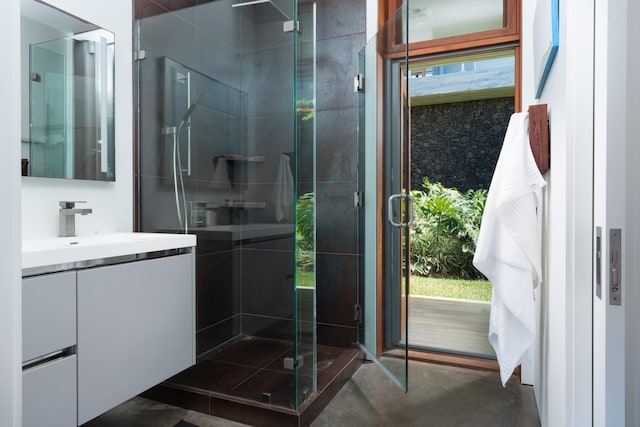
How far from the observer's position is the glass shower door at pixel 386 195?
2162 mm

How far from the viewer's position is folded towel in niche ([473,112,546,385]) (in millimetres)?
1667

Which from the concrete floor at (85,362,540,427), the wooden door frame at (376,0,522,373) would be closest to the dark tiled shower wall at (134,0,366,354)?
the wooden door frame at (376,0,522,373)

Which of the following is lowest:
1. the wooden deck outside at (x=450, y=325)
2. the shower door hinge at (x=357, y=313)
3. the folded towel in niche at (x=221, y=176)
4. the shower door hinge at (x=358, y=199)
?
the wooden deck outside at (x=450, y=325)

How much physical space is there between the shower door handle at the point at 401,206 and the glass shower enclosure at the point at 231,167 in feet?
1.62

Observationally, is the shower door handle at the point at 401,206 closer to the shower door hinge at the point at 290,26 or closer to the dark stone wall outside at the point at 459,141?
the shower door hinge at the point at 290,26

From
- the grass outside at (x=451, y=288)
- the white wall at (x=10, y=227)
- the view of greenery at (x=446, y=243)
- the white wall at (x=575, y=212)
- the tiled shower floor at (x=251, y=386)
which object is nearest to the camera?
the white wall at (x=10, y=227)

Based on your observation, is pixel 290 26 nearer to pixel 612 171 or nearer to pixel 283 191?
pixel 283 191

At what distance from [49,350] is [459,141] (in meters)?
5.71

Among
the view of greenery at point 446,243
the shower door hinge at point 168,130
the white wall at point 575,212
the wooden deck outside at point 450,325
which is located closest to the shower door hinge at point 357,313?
the wooden deck outside at point 450,325

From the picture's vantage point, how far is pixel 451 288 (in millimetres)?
5250

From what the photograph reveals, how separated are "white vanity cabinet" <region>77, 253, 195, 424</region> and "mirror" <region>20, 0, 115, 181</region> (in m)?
0.61

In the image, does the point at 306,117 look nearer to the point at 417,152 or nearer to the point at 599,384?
the point at 599,384

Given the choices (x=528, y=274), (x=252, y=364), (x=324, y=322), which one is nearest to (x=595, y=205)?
(x=528, y=274)

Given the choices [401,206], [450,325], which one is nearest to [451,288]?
[450,325]
